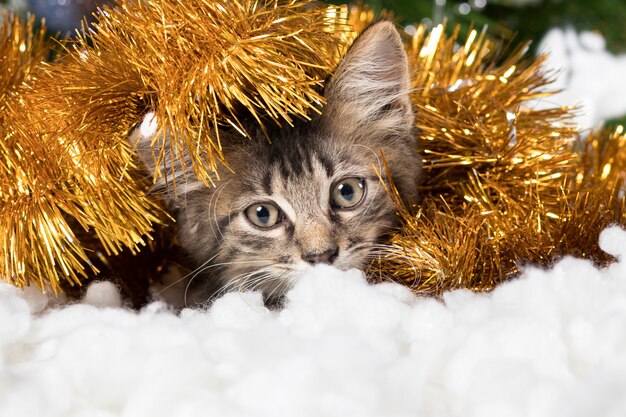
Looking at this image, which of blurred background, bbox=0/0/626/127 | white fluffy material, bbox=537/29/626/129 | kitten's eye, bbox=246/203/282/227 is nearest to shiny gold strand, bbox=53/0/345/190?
kitten's eye, bbox=246/203/282/227

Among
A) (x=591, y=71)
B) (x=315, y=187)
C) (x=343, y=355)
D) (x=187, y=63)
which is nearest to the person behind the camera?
(x=343, y=355)

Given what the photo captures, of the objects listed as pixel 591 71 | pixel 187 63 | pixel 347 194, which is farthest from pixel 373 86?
pixel 591 71

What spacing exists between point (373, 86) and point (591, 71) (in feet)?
2.04

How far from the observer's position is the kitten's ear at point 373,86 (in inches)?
30.5

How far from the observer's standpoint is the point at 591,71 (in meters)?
1.25

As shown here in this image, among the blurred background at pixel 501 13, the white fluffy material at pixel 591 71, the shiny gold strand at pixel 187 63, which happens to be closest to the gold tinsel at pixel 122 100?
the shiny gold strand at pixel 187 63

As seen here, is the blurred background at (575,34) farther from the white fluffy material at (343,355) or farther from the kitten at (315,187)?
the white fluffy material at (343,355)

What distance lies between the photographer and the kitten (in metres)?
0.79

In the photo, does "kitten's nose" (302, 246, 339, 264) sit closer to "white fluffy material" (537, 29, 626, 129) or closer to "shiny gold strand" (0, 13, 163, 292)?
"shiny gold strand" (0, 13, 163, 292)

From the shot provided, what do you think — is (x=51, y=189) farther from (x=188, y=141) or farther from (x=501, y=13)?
(x=501, y=13)

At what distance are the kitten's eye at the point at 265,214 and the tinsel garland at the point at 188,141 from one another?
0.27 ft

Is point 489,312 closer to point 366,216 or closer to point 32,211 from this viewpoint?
point 366,216

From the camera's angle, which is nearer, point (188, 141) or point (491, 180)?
point (188, 141)

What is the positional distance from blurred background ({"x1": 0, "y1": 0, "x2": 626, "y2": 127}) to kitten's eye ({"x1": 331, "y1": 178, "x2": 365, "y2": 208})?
43cm
